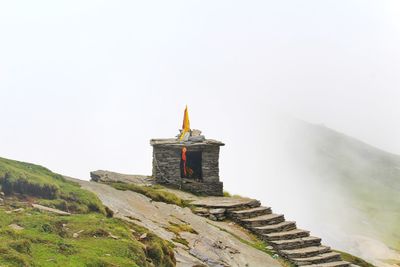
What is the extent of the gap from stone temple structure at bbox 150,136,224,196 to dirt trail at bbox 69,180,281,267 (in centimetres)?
581

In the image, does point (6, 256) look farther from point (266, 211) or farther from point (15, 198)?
point (266, 211)

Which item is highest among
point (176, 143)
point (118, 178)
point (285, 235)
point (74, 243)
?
point (176, 143)

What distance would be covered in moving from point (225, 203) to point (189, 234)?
847 centimetres

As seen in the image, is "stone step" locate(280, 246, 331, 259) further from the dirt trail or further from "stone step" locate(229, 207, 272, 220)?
"stone step" locate(229, 207, 272, 220)

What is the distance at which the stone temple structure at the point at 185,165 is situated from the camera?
32.5 m

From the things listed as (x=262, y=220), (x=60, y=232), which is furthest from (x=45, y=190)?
(x=262, y=220)

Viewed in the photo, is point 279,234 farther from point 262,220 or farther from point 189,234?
point 189,234

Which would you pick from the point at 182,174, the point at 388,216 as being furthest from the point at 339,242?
the point at 182,174

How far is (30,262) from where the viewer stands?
10617 millimetres

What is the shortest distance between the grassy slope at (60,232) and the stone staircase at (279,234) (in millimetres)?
10211

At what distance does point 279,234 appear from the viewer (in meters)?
26.1

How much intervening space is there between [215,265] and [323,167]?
152460 millimetres

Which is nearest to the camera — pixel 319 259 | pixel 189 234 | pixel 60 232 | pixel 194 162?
pixel 60 232

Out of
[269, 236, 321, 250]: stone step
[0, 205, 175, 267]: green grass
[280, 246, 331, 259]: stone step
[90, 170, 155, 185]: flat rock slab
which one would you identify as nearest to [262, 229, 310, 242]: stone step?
[269, 236, 321, 250]: stone step
